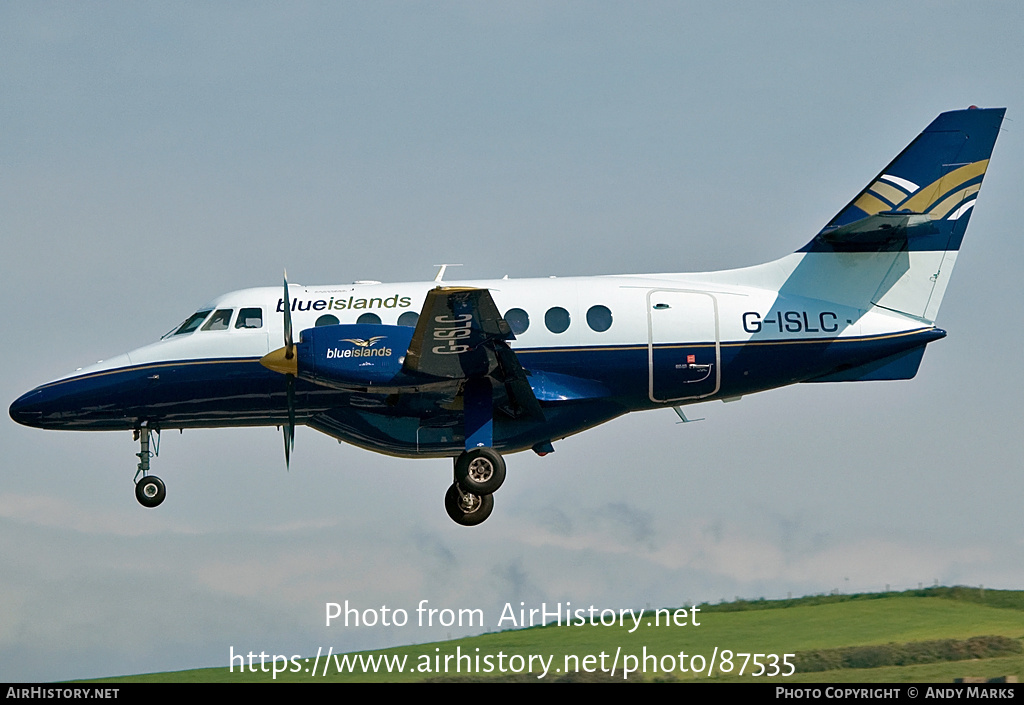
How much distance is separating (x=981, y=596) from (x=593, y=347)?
23.4 feet

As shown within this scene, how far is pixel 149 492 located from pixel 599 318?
8088 millimetres

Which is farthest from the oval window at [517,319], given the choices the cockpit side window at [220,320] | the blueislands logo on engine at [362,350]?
the cockpit side window at [220,320]

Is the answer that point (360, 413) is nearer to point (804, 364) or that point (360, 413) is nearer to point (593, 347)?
point (593, 347)

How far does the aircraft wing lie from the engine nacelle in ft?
0.91

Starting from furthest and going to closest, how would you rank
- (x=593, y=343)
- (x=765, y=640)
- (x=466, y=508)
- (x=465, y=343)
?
(x=466, y=508), (x=593, y=343), (x=765, y=640), (x=465, y=343)

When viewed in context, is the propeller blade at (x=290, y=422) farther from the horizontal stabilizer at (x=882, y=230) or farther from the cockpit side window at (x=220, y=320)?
the horizontal stabilizer at (x=882, y=230)

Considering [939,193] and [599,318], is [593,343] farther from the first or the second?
[939,193]

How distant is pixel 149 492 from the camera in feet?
78.0

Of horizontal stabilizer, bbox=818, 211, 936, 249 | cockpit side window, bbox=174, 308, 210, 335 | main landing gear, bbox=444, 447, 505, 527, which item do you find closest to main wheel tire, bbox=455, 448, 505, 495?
main landing gear, bbox=444, 447, 505, 527

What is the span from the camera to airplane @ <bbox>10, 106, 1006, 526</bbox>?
74.3ft

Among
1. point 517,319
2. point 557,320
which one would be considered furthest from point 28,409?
point 557,320

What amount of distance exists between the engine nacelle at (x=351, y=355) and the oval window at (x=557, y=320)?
8.99 feet
